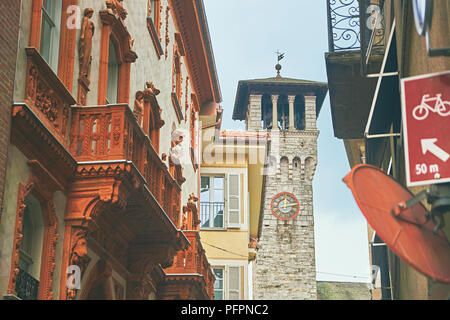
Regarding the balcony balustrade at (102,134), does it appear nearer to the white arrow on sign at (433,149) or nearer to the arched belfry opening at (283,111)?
the white arrow on sign at (433,149)

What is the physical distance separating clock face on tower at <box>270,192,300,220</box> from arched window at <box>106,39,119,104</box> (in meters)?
56.3

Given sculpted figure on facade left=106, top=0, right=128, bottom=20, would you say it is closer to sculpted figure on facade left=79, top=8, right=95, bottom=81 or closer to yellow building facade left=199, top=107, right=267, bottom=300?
sculpted figure on facade left=79, top=8, right=95, bottom=81

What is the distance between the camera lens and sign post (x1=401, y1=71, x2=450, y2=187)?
933 cm

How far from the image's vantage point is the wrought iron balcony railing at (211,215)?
1218 inches

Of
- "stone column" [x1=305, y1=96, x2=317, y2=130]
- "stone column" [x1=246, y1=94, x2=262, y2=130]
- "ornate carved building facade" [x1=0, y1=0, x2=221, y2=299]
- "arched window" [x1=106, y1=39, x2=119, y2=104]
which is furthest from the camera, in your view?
"stone column" [x1=246, y1=94, x2=262, y2=130]

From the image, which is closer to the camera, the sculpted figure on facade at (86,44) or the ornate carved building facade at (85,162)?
the ornate carved building facade at (85,162)

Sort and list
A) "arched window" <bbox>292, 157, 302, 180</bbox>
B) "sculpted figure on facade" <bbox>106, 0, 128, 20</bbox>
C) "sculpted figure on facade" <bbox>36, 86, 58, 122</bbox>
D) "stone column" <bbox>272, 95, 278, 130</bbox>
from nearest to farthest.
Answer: "sculpted figure on facade" <bbox>36, 86, 58, 122</bbox> < "sculpted figure on facade" <bbox>106, 0, 128, 20</bbox> < "arched window" <bbox>292, 157, 302, 180</bbox> < "stone column" <bbox>272, 95, 278, 130</bbox>

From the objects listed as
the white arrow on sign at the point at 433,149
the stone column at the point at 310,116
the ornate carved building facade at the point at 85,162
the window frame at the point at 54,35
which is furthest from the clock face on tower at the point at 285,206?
the white arrow on sign at the point at 433,149

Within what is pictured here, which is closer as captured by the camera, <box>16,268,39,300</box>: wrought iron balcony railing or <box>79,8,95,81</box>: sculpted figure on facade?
<box>16,268,39,300</box>: wrought iron balcony railing

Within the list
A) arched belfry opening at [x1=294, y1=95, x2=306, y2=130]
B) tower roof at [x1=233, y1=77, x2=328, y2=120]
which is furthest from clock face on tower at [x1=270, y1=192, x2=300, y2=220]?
tower roof at [x1=233, y1=77, x2=328, y2=120]

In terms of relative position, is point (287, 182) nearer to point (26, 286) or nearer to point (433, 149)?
point (26, 286)

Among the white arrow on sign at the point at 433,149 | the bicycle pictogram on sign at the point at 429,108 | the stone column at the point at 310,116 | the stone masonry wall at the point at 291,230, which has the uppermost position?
the stone column at the point at 310,116

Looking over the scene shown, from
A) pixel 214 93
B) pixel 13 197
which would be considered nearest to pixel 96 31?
pixel 13 197

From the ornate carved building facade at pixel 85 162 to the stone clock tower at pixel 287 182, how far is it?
5154 cm
